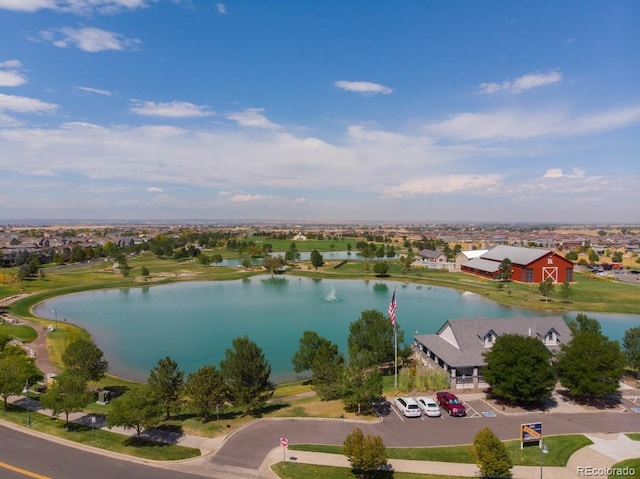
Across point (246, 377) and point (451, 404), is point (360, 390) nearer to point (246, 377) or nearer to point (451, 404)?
point (451, 404)

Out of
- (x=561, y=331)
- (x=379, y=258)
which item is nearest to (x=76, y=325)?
(x=561, y=331)

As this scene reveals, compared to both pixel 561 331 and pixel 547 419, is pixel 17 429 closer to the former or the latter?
pixel 547 419

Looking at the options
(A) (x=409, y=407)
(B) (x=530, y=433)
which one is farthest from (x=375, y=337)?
(B) (x=530, y=433)

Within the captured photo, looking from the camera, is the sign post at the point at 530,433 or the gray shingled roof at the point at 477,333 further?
the gray shingled roof at the point at 477,333

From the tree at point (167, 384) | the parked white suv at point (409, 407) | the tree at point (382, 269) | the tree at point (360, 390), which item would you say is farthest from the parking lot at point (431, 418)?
the tree at point (382, 269)

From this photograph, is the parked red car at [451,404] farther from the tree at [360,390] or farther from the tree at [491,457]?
the tree at [491,457]
